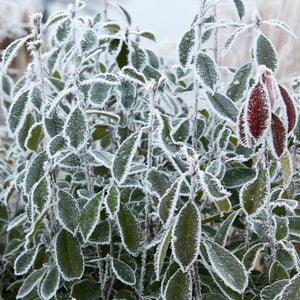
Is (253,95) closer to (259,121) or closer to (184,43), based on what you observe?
(259,121)

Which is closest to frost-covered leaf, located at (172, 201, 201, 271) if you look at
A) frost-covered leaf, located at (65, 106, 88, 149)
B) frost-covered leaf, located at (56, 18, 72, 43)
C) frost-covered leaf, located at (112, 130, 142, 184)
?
frost-covered leaf, located at (112, 130, 142, 184)

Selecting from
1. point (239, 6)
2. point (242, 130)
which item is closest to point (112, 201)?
point (242, 130)

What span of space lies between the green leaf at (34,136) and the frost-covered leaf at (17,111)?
41mm

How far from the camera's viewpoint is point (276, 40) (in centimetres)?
303

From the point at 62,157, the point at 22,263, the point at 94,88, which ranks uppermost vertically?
the point at 94,88

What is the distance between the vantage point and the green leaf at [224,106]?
0.87 metres

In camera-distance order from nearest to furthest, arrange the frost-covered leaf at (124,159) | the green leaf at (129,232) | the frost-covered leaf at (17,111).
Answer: the frost-covered leaf at (124,159) < the green leaf at (129,232) < the frost-covered leaf at (17,111)

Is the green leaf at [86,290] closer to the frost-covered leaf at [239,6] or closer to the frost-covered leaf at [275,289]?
the frost-covered leaf at [275,289]

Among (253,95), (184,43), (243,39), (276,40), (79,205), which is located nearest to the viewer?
(253,95)

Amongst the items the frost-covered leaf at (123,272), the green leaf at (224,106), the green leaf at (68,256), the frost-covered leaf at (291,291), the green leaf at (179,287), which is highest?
the green leaf at (224,106)

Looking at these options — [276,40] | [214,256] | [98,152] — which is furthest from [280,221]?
[276,40]

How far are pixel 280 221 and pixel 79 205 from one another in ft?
1.47

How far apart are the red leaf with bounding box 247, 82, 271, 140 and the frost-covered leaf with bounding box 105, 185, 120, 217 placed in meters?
0.29

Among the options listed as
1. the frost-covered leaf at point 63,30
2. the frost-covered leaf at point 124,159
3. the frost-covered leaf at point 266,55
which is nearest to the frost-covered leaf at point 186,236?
the frost-covered leaf at point 124,159
